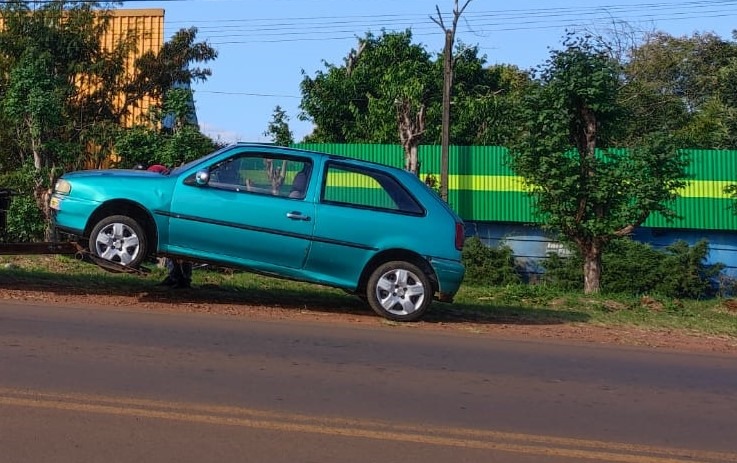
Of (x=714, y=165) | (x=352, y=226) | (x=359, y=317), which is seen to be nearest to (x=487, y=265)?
(x=714, y=165)

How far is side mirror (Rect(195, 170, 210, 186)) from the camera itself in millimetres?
8984

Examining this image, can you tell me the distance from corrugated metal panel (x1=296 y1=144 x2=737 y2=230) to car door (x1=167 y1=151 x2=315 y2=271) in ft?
35.3

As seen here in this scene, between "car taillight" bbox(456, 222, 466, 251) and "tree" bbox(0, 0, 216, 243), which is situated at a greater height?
"tree" bbox(0, 0, 216, 243)

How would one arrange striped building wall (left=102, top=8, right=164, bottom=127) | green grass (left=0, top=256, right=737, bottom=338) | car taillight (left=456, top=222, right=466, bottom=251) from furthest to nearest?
striped building wall (left=102, top=8, right=164, bottom=127) → green grass (left=0, top=256, right=737, bottom=338) → car taillight (left=456, top=222, right=466, bottom=251)

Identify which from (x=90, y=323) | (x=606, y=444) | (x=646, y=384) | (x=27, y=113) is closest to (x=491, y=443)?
(x=606, y=444)

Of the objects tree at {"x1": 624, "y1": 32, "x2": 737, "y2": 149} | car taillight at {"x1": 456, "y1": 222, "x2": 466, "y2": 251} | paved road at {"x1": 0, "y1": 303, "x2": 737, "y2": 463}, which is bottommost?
paved road at {"x1": 0, "y1": 303, "x2": 737, "y2": 463}

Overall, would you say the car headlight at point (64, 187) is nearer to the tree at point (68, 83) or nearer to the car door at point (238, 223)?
the car door at point (238, 223)

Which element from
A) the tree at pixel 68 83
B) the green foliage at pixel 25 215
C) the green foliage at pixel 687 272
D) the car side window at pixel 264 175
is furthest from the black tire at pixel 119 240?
the green foliage at pixel 687 272

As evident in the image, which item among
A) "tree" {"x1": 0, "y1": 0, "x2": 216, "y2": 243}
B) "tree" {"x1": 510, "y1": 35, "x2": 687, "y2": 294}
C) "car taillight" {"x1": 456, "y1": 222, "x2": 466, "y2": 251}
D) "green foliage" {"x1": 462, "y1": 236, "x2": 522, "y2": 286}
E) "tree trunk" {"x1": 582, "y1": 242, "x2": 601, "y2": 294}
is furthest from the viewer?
"green foliage" {"x1": 462, "y1": 236, "x2": 522, "y2": 286}

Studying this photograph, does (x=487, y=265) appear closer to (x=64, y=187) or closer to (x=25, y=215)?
(x=25, y=215)

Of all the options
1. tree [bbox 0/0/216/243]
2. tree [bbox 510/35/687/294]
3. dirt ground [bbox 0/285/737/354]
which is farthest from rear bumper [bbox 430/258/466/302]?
tree [bbox 0/0/216/243]

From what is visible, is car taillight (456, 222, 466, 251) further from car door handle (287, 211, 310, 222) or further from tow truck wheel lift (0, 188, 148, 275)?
tow truck wheel lift (0, 188, 148, 275)

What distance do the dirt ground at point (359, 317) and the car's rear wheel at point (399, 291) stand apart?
149mm

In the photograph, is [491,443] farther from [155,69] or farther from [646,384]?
[155,69]
